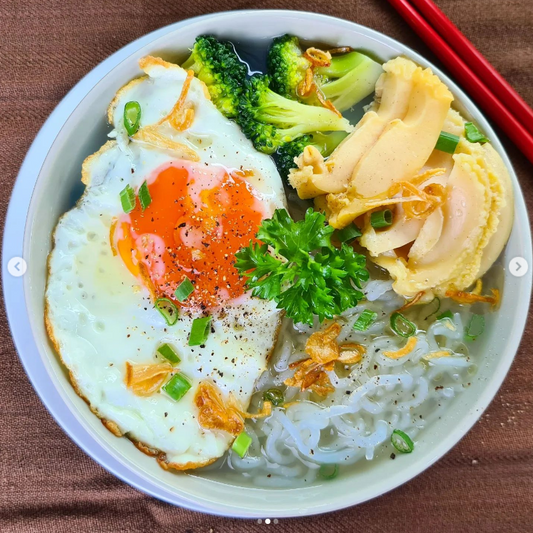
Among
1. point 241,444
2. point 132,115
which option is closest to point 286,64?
point 132,115

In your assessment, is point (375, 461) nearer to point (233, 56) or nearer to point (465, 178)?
point (465, 178)

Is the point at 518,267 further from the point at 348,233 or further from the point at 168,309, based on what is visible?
the point at 168,309

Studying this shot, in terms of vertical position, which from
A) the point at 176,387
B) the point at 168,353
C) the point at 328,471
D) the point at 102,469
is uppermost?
the point at 168,353

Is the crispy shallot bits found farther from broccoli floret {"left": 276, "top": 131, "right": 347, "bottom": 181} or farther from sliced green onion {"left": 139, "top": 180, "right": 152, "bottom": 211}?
sliced green onion {"left": 139, "top": 180, "right": 152, "bottom": 211}

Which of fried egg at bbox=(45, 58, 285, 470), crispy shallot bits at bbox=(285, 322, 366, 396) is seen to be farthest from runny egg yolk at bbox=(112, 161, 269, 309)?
crispy shallot bits at bbox=(285, 322, 366, 396)

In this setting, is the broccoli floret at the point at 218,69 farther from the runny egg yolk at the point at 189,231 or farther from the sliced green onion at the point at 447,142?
the sliced green onion at the point at 447,142

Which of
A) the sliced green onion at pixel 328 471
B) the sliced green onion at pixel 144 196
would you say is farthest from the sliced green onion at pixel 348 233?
Answer: the sliced green onion at pixel 328 471

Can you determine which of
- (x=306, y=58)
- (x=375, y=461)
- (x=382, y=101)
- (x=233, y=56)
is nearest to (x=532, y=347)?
(x=375, y=461)
